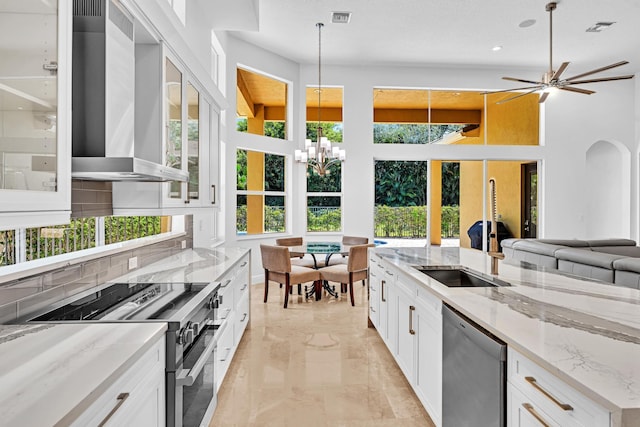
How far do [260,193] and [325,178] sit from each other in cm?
127

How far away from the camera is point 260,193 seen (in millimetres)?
6676

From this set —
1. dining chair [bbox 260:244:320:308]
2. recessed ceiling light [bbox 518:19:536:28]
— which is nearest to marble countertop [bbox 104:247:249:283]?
dining chair [bbox 260:244:320:308]

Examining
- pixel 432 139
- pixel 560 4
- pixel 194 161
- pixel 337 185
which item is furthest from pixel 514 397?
pixel 432 139

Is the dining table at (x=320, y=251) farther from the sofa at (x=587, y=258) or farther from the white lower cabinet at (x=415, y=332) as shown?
the sofa at (x=587, y=258)

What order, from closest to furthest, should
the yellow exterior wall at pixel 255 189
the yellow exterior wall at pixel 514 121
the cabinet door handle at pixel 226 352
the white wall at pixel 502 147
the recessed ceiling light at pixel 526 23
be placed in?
the cabinet door handle at pixel 226 352
the recessed ceiling light at pixel 526 23
the yellow exterior wall at pixel 255 189
the white wall at pixel 502 147
the yellow exterior wall at pixel 514 121

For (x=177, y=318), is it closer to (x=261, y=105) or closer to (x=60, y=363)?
(x=60, y=363)

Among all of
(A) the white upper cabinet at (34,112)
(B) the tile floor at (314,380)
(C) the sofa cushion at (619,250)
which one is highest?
(A) the white upper cabinet at (34,112)

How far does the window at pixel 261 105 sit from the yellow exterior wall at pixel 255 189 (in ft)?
1.50

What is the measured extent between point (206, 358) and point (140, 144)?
1211 millimetres

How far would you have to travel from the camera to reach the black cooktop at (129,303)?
69.2 inches

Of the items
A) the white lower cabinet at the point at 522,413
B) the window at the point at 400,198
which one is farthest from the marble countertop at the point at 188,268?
the window at the point at 400,198

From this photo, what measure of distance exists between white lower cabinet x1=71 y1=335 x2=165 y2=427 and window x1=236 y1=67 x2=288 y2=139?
527 centimetres

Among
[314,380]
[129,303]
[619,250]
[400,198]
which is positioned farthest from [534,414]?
[400,198]

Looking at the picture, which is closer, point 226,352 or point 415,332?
point 415,332
